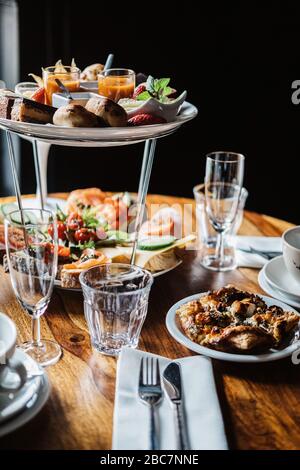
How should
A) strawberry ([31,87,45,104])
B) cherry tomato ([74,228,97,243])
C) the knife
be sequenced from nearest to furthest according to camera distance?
the knife → strawberry ([31,87,45,104]) → cherry tomato ([74,228,97,243])

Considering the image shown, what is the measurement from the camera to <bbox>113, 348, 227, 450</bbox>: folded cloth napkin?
3.41 ft

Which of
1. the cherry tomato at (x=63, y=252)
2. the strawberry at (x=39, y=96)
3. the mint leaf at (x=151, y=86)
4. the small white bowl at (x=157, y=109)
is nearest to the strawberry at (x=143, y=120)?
the small white bowl at (x=157, y=109)

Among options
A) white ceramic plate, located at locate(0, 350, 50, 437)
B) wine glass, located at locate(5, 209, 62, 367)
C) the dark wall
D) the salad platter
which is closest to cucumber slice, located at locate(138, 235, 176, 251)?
the salad platter

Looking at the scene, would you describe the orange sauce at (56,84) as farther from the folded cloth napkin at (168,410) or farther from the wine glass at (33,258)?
the folded cloth napkin at (168,410)

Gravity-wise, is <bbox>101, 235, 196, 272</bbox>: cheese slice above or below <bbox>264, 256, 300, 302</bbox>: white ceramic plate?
above

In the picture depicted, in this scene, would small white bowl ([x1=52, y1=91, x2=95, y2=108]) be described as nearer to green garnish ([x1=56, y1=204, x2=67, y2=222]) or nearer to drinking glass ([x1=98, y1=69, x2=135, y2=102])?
drinking glass ([x1=98, y1=69, x2=135, y2=102])

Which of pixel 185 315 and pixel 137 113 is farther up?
pixel 137 113

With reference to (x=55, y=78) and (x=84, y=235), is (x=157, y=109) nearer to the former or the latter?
(x=55, y=78)

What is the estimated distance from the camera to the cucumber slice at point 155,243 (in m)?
1.67

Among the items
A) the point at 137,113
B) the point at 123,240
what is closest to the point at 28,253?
the point at 137,113

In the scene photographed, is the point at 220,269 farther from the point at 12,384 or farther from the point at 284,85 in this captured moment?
the point at 284,85

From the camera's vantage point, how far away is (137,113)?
1.46m

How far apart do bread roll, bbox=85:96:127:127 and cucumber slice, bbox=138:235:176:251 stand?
0.37 m

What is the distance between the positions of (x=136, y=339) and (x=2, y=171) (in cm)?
263
